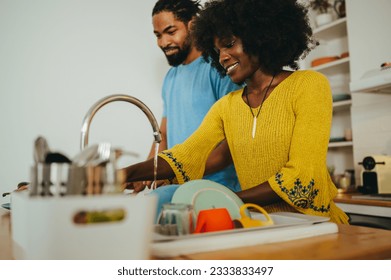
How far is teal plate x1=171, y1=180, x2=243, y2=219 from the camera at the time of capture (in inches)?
29.5

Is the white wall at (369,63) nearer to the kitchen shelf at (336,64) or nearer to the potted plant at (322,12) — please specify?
the kitchen shelf at (336,64)

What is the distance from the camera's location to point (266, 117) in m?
1.21

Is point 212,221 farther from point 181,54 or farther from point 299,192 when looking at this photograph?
point 181,54

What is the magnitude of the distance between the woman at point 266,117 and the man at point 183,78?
197 mm

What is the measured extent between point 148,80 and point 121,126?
0.29 meters

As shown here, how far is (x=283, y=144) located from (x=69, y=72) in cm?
103

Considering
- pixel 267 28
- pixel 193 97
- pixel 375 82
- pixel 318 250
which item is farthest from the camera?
pixel 375 82

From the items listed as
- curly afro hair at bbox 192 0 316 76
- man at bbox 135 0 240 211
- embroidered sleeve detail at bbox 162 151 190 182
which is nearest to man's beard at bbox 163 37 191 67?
man at bbox 135 0 240 211

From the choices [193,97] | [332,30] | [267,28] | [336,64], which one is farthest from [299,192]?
[332,30]

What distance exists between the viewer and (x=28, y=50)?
164cm

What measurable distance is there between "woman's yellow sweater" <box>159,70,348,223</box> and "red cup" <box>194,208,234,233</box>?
0.31 m

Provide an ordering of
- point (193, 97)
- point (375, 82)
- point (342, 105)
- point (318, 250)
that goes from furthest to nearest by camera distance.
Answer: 1. point (342, 105)
2. point (375, 82)
3. point (193, 97)
4. point (318, 250)
